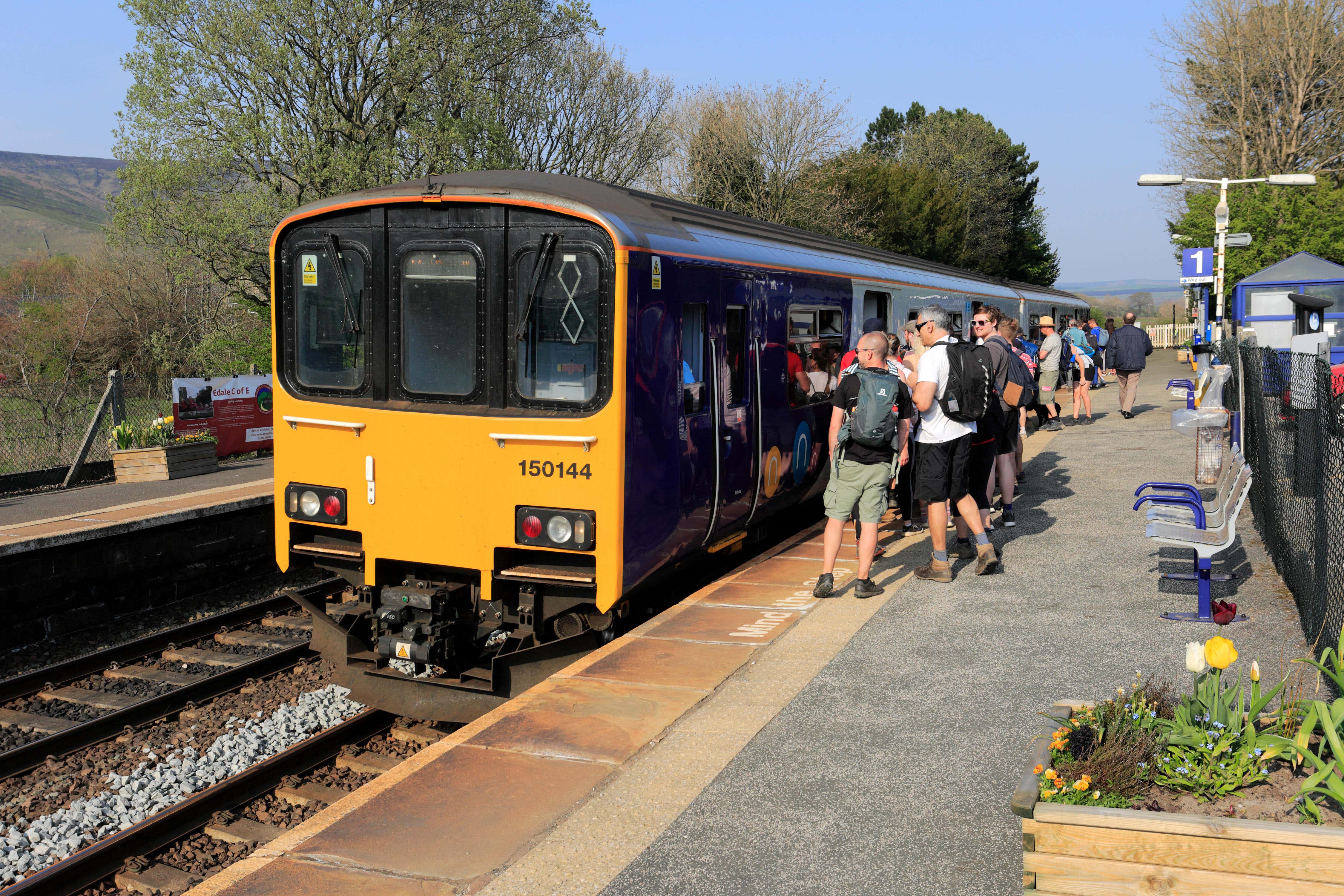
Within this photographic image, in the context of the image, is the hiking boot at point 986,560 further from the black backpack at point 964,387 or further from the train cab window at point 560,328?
the train cab window at point 560,328

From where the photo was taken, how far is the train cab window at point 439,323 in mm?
6152

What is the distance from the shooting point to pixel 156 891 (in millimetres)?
4812

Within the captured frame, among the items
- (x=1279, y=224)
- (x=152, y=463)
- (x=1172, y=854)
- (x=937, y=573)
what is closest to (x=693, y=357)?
(x=937, y=573)

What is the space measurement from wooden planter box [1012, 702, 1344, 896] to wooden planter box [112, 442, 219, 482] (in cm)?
1409

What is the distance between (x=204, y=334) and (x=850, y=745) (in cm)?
2539

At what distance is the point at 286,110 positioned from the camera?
25016mm

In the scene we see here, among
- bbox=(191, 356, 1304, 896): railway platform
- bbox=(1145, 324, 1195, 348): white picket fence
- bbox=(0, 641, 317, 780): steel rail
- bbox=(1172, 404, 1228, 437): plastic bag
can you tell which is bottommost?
bbox=(0, 641, 317, 780): steel rail

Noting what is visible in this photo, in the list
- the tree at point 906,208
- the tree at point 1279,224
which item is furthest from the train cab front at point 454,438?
the tree at point 906,208

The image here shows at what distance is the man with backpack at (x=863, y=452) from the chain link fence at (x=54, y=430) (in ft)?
38.3

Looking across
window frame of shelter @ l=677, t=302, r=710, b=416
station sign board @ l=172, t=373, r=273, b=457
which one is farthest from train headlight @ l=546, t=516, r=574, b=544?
station sign board @ l=172, t=373, r=273, b=457

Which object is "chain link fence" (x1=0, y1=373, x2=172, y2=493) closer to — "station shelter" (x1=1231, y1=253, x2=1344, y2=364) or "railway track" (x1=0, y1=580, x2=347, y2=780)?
"railway track" (x1=0, y1=580, x2=347, y2=780)

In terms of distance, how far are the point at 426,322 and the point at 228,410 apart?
40.7 ft

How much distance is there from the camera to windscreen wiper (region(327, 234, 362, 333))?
6.39 meters

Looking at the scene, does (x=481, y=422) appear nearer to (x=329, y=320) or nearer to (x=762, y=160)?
(x=329, y=320)
